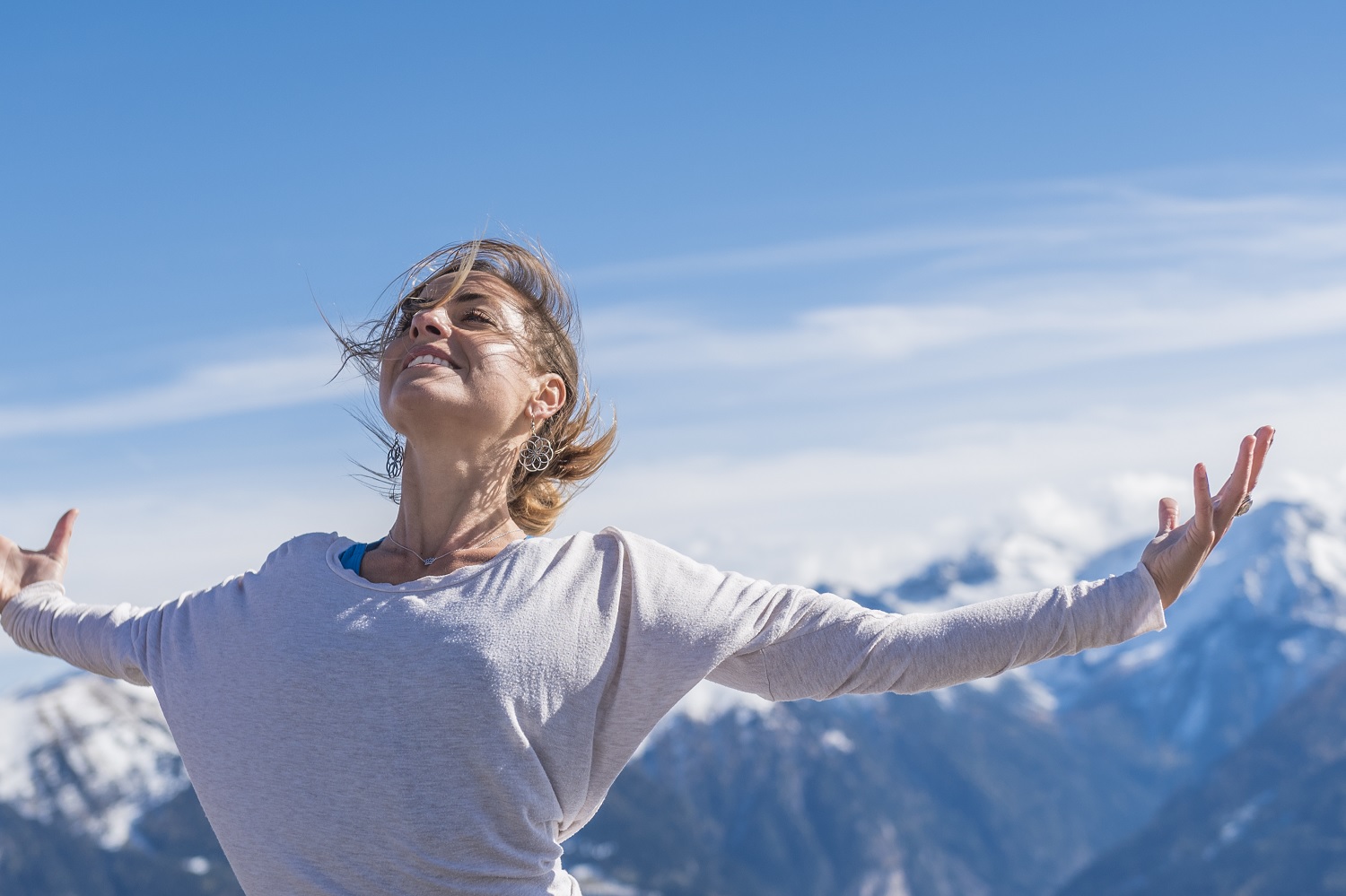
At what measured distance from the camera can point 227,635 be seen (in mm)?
4547

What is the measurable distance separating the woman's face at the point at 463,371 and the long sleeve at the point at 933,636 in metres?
1.18

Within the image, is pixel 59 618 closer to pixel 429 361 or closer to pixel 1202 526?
pixel 429 361

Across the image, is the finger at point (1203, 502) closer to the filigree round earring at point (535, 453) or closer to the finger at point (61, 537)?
the filigree round earring at point (535, 453)

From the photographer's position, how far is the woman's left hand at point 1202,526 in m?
4.38

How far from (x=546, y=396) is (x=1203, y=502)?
2.28 m

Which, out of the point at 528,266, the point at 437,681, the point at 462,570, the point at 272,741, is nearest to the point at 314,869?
the point at 272,741

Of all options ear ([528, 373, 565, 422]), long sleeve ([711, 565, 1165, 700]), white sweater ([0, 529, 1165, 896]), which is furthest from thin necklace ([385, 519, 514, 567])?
long sleeve ([711, 565, 1165, 700])

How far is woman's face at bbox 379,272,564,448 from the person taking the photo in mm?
4664

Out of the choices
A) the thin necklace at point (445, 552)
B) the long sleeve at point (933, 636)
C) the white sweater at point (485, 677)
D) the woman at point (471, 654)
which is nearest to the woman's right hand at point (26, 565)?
the woman at point (471, 654)

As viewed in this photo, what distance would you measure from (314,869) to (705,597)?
4.74ft

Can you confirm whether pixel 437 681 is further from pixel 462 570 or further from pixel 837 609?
pixel 837 609

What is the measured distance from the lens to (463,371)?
477 centimetres

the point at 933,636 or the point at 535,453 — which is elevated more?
the point at 535,453

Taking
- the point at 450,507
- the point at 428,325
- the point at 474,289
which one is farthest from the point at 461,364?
the point at 450,507
